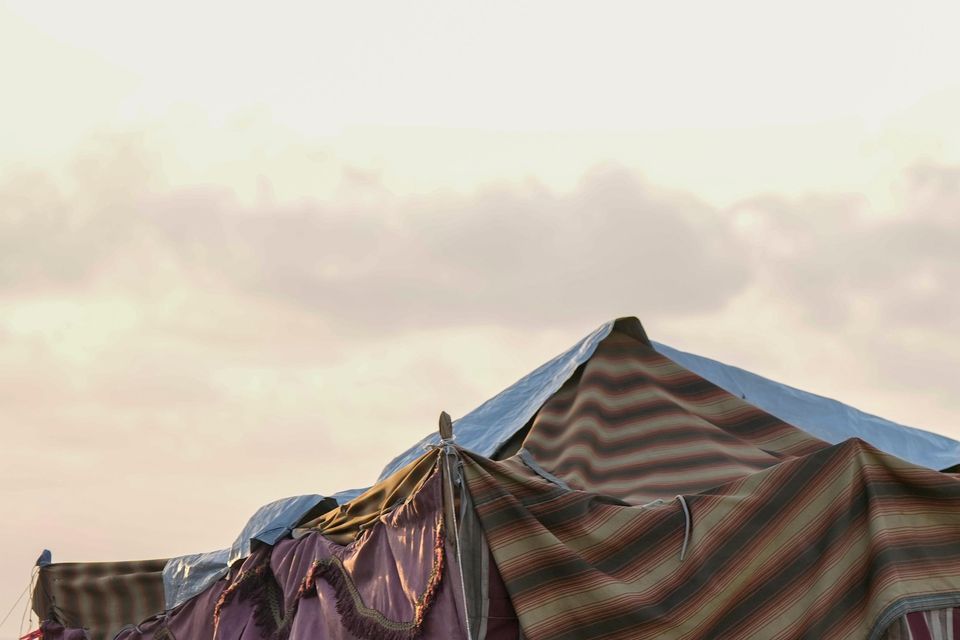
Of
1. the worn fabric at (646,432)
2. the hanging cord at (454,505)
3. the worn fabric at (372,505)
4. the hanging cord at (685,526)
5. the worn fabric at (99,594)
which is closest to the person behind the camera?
the hanging cord at (454,505)

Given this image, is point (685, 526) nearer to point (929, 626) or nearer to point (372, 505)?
point (929, 626)

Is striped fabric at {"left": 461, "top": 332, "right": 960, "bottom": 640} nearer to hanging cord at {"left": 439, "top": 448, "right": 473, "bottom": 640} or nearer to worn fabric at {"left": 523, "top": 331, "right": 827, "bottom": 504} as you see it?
hanging cord at {"left": 439, "top": 448, "right": 473, "bottom": 640}

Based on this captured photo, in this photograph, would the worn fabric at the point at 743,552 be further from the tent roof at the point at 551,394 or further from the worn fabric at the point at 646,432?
the tent roof at the point at 551,394

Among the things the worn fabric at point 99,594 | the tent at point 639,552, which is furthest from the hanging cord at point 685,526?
the worn fabric at point 99,594

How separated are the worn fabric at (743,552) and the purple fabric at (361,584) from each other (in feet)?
0.65

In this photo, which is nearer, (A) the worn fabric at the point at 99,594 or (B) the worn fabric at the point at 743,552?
(B) the worn fabric at the point at 743,552

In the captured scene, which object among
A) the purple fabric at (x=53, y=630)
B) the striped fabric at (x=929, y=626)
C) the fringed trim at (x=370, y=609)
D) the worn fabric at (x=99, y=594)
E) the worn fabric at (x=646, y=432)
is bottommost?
the striped fabric at (x=929, y=626)

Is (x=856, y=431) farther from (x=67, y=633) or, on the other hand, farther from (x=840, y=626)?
(x=67, y=633)

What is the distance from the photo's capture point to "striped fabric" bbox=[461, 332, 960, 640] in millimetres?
4039

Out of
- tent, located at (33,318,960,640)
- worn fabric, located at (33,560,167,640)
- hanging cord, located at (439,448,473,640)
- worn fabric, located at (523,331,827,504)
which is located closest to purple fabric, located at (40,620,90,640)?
worn fabric, located at (33,560,167,640)

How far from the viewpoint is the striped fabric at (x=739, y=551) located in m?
4.04

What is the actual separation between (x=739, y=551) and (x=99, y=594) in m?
3.33

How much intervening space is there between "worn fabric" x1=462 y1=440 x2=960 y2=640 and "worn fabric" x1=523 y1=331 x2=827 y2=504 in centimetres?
40

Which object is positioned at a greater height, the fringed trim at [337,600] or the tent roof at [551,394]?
the tent roof at [551,394]
